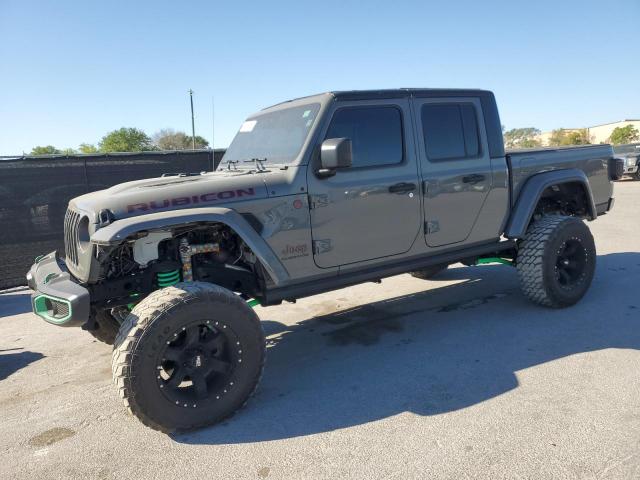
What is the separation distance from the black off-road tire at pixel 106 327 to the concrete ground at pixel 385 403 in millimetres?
218

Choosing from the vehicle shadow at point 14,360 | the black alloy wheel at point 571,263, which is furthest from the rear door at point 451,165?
the vehicle shadow at point 14,360

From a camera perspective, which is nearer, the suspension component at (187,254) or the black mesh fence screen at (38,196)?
the suspension component at (187,254)

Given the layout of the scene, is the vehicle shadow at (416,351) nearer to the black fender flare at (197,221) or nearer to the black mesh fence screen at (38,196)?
the black fender flare at (197,221)

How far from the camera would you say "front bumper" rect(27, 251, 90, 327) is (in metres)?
2.91

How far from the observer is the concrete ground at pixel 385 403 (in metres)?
2.60

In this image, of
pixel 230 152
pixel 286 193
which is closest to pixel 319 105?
pixel 286 193

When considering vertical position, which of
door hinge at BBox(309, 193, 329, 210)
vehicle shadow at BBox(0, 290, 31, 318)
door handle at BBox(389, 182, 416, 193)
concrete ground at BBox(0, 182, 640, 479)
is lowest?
concrete ground at BBox(0, 182, 640, 479)

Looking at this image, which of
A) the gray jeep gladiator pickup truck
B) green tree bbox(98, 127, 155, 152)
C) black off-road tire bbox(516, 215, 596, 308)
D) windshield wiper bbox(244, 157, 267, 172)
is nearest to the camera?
the gray jeep gladiator pickup truck

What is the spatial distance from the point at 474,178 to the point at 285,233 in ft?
6.44

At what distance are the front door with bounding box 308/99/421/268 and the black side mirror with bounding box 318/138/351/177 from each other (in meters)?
0.18

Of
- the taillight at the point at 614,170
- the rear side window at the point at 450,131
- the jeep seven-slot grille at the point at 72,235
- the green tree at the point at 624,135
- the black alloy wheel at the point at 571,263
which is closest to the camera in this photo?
the jeep seven-slot grille at the point at 72,235

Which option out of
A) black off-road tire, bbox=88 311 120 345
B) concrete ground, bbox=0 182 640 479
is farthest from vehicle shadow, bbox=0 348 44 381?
black off-road tire, bbox=88 311 120 345

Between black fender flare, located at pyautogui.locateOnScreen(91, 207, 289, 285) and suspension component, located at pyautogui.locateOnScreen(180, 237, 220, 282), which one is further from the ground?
black fender flare, located at pyautogui.locateOnScreen(91, 207, 289, 285)

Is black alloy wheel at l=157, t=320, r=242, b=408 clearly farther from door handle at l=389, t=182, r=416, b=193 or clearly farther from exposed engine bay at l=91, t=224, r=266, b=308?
door handle at l=389, t=182, r=416, b=193
